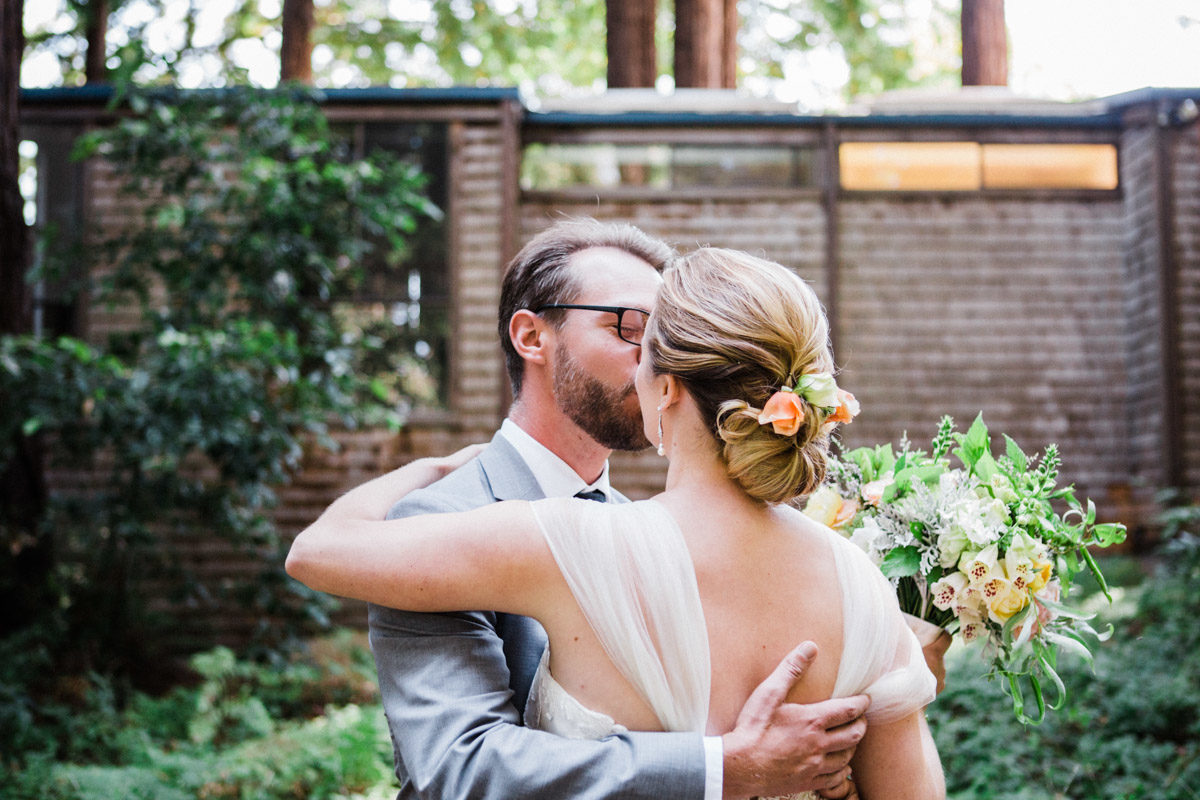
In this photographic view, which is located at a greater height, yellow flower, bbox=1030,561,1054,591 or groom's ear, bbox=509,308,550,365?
groom's ear, bbox=509,308,550,365

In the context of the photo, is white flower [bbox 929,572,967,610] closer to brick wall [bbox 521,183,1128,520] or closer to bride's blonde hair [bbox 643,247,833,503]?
bride's blonde hair [bbox 643,247,833,503]

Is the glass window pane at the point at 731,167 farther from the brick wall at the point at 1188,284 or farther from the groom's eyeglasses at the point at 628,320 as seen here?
the groom's eyeglasses at the point at 628,320

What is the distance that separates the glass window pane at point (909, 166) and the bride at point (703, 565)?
9.79 meters

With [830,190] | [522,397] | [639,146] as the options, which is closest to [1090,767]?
[522,397]

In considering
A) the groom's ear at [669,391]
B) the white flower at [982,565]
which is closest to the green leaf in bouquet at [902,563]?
the white flower at [982,565]

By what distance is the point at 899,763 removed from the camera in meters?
1.97

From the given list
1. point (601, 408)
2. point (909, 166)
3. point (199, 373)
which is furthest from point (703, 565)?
point (909, 166)

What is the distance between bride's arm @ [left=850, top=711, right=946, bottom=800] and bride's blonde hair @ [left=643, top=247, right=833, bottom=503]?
1.66 feet

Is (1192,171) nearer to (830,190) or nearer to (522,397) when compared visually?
(830,190)

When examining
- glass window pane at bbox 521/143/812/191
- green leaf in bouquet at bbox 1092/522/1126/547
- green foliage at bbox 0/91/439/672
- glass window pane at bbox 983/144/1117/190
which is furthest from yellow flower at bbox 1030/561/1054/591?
glass window pane at bbox 983/144/1117/190

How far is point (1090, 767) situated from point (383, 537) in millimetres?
4964

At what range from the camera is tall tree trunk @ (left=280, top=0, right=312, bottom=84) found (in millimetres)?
13921

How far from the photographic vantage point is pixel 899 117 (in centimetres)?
1102

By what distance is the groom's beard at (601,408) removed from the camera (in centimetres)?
261
